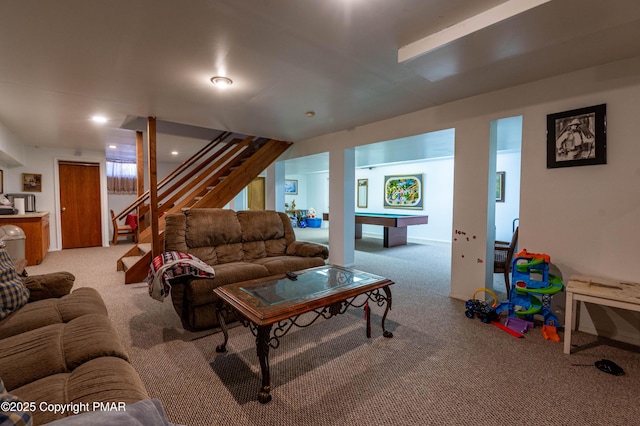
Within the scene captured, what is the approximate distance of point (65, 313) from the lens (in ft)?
5.42

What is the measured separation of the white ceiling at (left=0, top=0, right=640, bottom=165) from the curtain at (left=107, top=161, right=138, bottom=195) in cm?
464

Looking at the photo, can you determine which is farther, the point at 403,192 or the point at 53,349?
the point at 403,192

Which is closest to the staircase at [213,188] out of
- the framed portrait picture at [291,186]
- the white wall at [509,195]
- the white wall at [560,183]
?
the white wall at [560,183]

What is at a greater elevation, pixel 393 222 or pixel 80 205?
pixel 80 205

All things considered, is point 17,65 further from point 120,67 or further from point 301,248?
point 301,248

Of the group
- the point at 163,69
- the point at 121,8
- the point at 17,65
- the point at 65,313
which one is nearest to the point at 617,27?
the point at 121,8

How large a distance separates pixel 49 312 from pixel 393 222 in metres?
5.23

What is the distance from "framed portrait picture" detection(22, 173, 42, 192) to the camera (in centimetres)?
571

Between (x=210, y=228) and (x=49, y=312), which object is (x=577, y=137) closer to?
(x=210, y=228)

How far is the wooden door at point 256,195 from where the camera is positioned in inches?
351

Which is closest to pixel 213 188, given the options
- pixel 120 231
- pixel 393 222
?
pixel 393 222

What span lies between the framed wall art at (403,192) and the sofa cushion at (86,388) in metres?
7.34

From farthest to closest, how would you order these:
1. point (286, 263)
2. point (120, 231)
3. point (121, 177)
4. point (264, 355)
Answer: point (121, 177), point (120, 231), point (286, 263), point (264, 355)

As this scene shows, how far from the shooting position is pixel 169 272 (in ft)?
7.63
